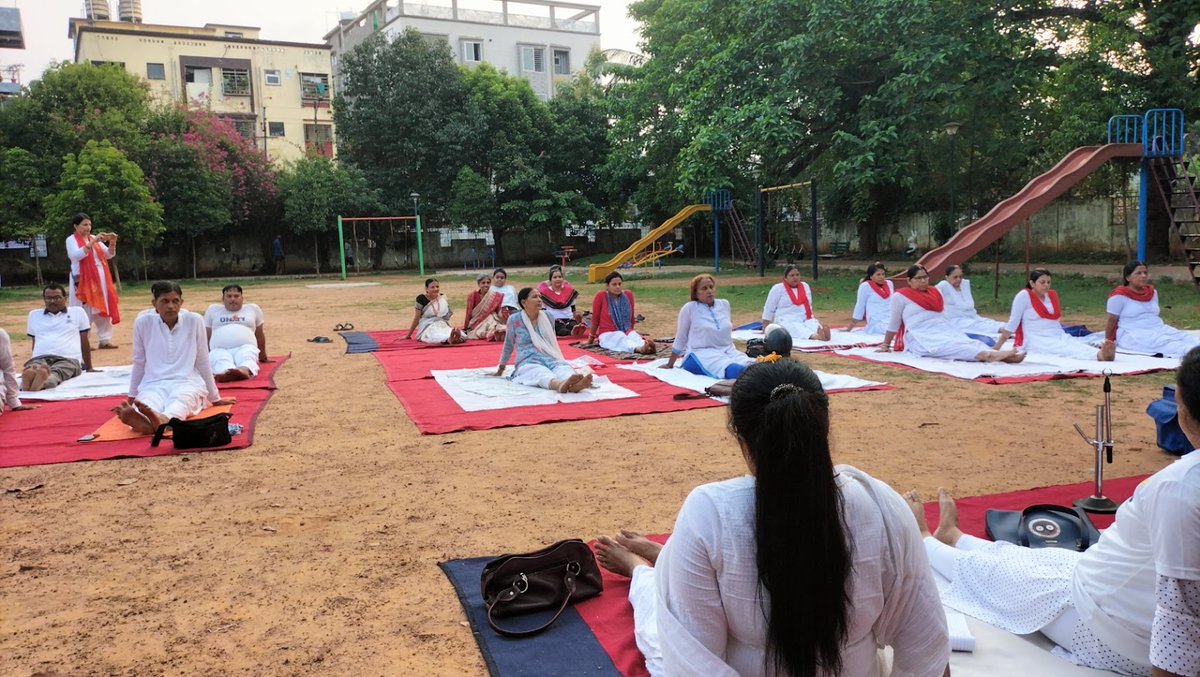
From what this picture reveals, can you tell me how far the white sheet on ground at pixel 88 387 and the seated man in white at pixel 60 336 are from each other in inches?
6.1

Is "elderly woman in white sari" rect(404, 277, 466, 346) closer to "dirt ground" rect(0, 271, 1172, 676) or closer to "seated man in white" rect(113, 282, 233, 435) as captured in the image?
"dirt ground" rect(0, 271, 1172, 676)

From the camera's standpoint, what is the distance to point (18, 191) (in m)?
23.2

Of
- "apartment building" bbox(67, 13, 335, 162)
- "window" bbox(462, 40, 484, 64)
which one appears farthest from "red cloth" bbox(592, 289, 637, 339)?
"window" bbox(462, 40, 484, 64)

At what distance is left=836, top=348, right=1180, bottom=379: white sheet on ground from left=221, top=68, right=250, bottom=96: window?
34.3 m

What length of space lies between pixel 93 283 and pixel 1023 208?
13.5m

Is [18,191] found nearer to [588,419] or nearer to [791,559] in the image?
[588,419]

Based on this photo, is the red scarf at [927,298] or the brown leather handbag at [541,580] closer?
the brown leather handbag at [541,580]

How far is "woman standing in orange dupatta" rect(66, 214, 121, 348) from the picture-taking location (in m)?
10.8

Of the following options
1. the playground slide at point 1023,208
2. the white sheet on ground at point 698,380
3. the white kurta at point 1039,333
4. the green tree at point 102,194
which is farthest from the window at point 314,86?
the white kurta at point 1039,333

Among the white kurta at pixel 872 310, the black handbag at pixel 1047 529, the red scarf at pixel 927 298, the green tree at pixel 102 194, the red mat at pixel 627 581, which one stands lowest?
the red mat at pixel 627 581

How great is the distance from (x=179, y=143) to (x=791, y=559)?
28.0 meters

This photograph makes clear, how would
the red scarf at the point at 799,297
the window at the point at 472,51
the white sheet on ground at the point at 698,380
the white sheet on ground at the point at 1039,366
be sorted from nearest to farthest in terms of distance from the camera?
the white sheet on ground at the point at 698,380
the white sheet on ground at the point at 1039,366
the red scarf at the point at 799,297
the window at the point at 472,51

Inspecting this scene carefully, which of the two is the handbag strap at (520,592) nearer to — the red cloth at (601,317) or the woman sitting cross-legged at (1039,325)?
the woman sitting cross-legged at (1039,325)

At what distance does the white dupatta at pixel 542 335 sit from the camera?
26.7 feet
